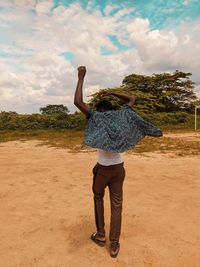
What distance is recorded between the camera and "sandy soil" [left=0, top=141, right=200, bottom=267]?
398cm

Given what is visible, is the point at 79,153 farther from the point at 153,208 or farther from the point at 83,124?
the point at 83,124

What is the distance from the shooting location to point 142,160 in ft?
36.6

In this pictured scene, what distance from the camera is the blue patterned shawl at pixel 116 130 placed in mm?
3709

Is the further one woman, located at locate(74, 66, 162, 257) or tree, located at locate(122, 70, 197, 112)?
tree, located at locate(122, 70, 197, 112)

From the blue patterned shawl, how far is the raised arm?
4.1 inches

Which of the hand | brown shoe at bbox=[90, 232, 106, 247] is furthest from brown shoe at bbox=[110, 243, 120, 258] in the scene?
the hand

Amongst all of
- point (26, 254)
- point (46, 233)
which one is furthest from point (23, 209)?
point (26, 254)

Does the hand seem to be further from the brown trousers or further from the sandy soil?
the sandy soil

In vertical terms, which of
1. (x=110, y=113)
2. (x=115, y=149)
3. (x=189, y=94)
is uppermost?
(x=189, y=94)

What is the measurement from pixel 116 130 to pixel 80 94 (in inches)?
23.1

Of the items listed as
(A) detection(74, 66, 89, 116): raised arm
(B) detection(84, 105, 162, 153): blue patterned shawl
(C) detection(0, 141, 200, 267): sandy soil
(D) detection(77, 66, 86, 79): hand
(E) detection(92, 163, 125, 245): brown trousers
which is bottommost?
(C) detection(0, 141, 200, 267): sandy soil

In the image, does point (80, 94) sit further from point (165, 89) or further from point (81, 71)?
point (165, 89)

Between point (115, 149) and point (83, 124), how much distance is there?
2437cm

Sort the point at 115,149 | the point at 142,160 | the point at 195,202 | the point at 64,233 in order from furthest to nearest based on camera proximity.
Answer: the point at 142,160 → the point at 195,202 → the point at 64,233 → the point at 115,149
